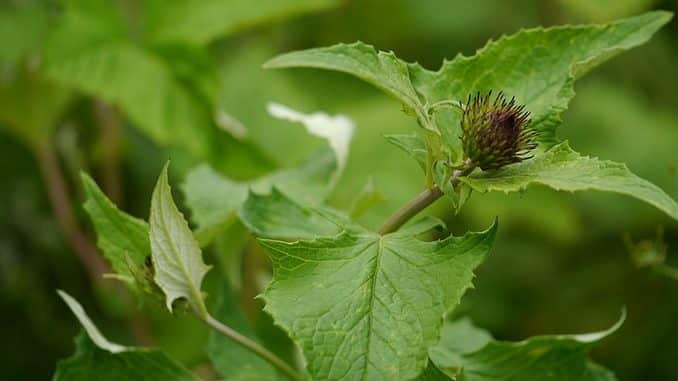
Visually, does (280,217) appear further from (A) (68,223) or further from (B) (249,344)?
(A) (68,223)

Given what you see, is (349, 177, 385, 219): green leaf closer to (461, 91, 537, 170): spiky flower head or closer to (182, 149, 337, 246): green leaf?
(182, 149, 337, 246): green leaf

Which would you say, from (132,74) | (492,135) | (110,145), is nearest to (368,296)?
(492,135)

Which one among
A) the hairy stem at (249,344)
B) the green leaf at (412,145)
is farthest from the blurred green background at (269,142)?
the green leaf at (412,145)

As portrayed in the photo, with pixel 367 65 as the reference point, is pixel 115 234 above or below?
below

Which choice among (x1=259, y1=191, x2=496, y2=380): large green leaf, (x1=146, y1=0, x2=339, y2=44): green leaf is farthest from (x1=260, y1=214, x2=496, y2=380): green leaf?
A: (x1=146, y1=0, x2=339, y2=44): green leaf

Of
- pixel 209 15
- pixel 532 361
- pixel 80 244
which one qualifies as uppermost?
pixel 209 15
